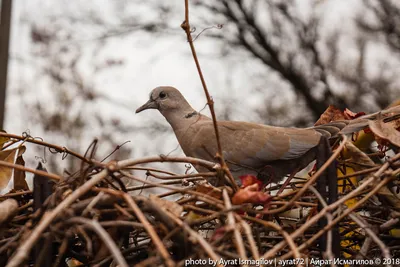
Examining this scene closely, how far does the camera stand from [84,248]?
1.59 metres

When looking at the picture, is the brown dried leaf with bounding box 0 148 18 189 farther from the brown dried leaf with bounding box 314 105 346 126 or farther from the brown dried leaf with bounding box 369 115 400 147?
the brown dried leaf with bounding box 314 105 346 126

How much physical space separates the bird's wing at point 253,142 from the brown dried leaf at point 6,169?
1.02m

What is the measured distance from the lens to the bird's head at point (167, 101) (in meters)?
3.20

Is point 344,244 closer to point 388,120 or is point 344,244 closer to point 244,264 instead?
point 388,120

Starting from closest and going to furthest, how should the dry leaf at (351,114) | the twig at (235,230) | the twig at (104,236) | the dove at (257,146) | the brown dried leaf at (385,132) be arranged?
the twig at (104,236), the twig at (235,230), the brown dried leaf at (385,132), the dry leaf at (351,114), the dove at (257,146)

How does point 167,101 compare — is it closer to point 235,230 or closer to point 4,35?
point 4,35

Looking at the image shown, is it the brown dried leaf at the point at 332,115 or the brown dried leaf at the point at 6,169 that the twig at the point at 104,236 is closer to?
the brown dried leaf at the point at 6,169

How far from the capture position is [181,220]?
52.5 inches

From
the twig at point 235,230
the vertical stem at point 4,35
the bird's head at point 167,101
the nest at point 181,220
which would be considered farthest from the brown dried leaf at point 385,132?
the vertical stem at point 4,35

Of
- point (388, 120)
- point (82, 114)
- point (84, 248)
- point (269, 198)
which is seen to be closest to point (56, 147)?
point (84, 248)

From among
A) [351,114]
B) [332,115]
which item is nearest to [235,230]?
[351,114]

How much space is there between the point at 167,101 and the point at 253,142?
0.58m

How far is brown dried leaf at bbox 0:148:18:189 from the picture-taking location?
1.73 metres

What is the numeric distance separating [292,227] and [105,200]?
51 centimetres
